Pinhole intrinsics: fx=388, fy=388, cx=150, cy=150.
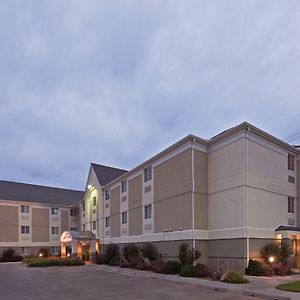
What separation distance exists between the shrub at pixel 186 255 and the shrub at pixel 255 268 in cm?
349

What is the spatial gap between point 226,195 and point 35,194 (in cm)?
3905

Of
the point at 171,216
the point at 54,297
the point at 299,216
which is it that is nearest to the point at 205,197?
the point at 171,216

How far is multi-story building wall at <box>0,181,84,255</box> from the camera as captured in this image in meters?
52.1

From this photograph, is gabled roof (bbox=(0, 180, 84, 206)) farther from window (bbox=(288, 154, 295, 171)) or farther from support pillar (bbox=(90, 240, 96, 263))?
window (bbox=(288, 154, 295, 171))

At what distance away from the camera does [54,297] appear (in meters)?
15.5

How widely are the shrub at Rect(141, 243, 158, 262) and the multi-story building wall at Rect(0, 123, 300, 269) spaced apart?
543 mm

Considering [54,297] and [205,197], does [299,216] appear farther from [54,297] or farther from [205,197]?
[54,297]

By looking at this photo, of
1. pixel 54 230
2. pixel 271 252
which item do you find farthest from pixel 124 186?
pixel 54 230

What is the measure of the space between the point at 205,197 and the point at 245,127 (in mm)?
5865

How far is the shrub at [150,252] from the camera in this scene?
29.9 metres

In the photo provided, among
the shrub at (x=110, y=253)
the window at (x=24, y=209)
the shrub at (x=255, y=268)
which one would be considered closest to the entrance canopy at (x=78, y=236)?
the shrub at (x=110, y=253)

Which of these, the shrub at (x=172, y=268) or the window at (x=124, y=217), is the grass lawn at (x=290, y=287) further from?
the window at (x=124, y=217)

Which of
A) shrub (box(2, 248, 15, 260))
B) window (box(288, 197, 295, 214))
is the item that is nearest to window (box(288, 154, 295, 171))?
window (box(288, 197, 295, 214))

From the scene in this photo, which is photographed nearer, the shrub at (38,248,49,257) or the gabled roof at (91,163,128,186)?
the gabled roof at (91,163,128,186)
